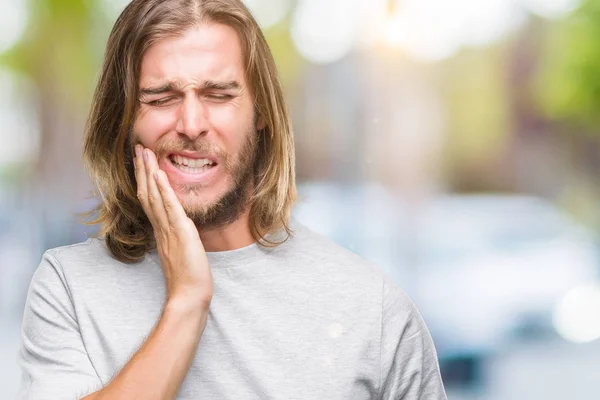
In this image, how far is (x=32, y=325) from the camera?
2.12 metres

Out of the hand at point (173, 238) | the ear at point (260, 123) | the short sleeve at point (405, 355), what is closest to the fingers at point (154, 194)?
the hand at point (173, 238)

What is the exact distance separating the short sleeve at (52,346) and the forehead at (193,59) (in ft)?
1.72

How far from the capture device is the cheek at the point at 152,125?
2156mm

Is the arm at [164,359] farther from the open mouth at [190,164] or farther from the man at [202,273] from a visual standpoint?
the open mouth at [190,164]

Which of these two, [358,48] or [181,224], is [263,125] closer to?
[181,224]

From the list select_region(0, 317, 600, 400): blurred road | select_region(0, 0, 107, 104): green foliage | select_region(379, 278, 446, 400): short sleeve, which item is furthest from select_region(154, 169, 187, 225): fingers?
select_region(0, 0, 107, 104): green foliage

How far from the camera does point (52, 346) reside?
2.07 m

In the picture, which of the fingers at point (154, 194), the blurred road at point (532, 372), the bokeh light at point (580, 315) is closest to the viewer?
the fingers at point (154, 194)

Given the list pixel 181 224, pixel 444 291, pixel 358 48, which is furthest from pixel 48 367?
pixel 358 48

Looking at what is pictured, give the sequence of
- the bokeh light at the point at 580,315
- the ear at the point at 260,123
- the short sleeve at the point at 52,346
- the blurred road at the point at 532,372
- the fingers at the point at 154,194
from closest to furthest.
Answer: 1. the short sleeve at the point at 52,346
2. the fingers at the point at 154,194
3. the ear at the point at 260,123
4. the blurred road at the point at 532,372
5. the bokeh light at the point at 580,315

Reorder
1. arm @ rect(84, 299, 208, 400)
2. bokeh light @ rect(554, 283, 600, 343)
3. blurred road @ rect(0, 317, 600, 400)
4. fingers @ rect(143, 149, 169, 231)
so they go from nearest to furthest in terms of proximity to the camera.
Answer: arm @ rect(84, 299, 208, 400) < fingers @ rect(143, 149, 169, 231) < blurred road @ rect(0, 317, 600, 400) < bokeh light @ rect(554, 283, 600, 343)

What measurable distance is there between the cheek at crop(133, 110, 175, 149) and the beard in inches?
1.0

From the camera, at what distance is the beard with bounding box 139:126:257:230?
2.15 meters

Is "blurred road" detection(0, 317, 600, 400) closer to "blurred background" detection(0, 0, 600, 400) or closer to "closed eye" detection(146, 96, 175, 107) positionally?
"blurred background" detection(0, 0, 600, 400)
